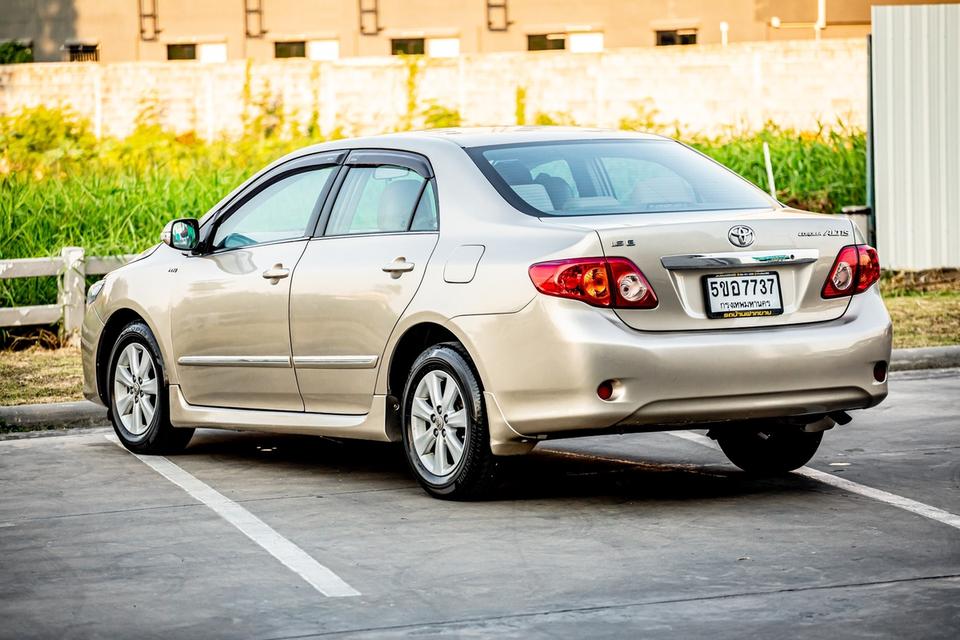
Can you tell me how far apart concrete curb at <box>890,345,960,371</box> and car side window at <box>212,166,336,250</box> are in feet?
16.4

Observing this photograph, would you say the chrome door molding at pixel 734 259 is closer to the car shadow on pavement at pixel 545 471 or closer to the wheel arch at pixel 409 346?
the wheel arch at pixel 409 346

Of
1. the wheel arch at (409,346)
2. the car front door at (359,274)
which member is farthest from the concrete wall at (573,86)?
the wheel arch at (409,346)

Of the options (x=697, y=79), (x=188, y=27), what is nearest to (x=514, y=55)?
(x=697, y=79)

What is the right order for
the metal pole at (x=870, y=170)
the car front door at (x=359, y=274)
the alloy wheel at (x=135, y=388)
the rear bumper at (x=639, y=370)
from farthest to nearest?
the metal pole at (x=870, y=170) < the alloy wheel at (x=135, y=388) < the car front door at (x=359, y=274) < the rear bumper at (x=639, y=370)

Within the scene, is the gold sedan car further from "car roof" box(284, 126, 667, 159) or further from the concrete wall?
the concrete wall

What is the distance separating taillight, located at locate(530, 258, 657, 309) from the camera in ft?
22.2

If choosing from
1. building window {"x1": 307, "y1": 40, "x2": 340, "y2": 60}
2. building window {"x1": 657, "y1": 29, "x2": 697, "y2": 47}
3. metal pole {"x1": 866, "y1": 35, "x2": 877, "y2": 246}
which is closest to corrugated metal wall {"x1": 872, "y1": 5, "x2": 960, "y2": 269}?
metal pole {"x1": 866, "y1": 35, "x2": 877, "y2": 246}

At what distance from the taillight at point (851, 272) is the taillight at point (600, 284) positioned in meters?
0.87

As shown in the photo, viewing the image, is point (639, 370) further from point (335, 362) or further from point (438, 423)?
point (335, 362)

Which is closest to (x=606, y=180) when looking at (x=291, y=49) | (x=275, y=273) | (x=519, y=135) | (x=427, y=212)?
(x=519, y=135)

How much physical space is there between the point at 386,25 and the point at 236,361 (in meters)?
31.9

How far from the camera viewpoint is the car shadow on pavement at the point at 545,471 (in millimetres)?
7633

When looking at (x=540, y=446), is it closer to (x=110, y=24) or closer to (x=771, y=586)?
(x=771, y=586)

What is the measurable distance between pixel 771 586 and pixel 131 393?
460cm
